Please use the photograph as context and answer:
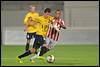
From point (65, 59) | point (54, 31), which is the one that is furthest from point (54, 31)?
point (65, 59)

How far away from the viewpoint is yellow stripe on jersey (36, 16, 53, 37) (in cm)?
1521

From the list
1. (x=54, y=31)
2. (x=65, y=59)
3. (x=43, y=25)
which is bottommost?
(x=65, y=59)

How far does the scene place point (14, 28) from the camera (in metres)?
27.0

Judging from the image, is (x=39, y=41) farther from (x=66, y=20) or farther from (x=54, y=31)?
(x=66, y=20)

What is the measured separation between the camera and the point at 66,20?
26.4m

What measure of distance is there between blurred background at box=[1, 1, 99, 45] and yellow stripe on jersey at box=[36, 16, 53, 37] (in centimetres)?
1081

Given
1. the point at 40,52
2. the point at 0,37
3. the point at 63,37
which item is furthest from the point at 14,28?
the point at 40,52

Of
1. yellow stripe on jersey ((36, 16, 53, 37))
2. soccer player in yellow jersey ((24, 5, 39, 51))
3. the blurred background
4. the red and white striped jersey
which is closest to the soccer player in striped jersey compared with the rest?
the red and white striped jersey

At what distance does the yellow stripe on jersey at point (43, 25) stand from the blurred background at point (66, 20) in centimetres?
1081

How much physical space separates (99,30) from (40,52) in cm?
1144

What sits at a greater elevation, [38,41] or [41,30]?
[41,30]

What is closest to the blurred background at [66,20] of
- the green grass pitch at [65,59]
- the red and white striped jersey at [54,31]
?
the green grass pitch at [65,59]

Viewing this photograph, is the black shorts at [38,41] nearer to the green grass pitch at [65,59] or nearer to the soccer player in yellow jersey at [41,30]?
the soccer player in yellow jersey at [41,30]

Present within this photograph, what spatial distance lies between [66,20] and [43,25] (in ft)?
36.6
